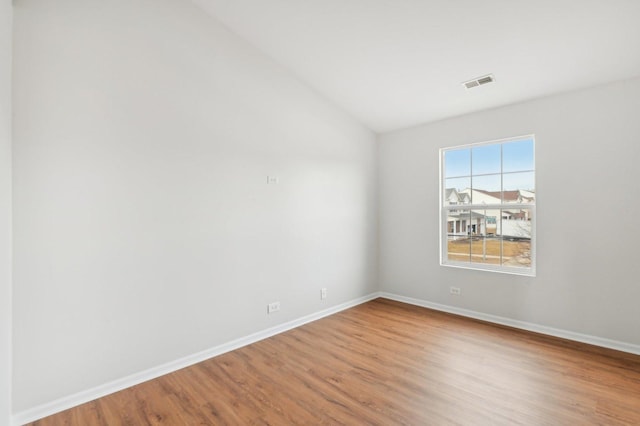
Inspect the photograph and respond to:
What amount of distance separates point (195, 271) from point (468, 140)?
3.57m

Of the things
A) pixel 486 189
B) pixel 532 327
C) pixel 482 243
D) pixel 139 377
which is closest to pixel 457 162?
pixel 486 189

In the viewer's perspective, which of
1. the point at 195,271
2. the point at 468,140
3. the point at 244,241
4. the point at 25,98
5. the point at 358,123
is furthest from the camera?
the point at 358,123

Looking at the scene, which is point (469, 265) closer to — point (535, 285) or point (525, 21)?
point (535, 285)

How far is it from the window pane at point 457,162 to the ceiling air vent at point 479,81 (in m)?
0.94

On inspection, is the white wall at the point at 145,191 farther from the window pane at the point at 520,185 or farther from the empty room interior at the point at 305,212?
the window pane at the point at 520,185

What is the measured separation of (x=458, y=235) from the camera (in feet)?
13.3

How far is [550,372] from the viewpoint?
2.49 meters

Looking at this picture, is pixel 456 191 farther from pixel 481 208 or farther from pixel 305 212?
pixel 305 212

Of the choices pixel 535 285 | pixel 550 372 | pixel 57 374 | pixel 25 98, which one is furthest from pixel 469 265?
pixel 25 98

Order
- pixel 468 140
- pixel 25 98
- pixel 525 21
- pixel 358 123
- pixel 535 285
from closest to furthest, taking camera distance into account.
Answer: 1. pixel 25 98
2. pixel 525 21
3. pixel 535 285
4. pixel 468 140
5. pixel 358 123

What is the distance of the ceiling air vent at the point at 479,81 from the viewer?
3.05 m

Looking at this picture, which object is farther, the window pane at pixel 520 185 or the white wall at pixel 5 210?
the window pane at pixel 520 185

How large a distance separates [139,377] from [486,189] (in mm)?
4142

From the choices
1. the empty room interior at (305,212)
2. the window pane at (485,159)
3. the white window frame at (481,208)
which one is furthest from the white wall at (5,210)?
the window pane at (485,159)
